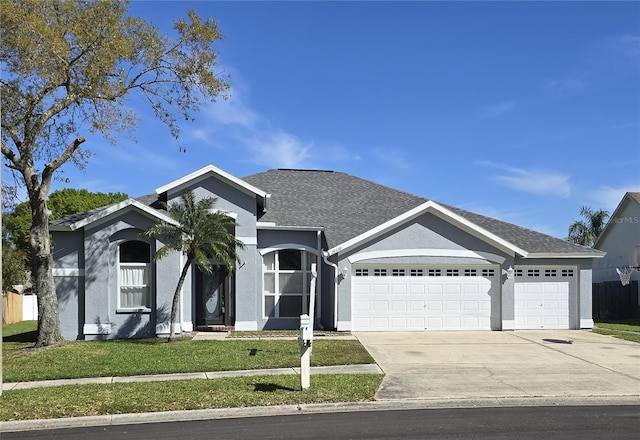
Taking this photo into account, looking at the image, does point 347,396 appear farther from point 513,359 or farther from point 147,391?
point 513,359

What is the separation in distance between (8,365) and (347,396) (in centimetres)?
817

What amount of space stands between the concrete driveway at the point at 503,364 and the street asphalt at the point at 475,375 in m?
0.02

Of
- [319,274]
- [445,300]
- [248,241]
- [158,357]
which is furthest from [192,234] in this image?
[445,300]

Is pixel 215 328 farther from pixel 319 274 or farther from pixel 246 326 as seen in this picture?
pixel 319 274

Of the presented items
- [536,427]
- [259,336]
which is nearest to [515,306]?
[259,336]

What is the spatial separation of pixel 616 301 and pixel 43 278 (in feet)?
82.1

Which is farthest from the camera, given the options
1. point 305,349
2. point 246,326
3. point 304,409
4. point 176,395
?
point 246,326

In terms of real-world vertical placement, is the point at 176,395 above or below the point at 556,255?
below

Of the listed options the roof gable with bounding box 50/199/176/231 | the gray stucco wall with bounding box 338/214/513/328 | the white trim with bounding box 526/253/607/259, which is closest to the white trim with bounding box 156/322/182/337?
the roof gable with bounding box 50/199/176/231

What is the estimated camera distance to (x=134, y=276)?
1761 cm

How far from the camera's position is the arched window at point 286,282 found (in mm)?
19562

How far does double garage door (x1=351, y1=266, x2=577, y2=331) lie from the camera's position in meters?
18.8

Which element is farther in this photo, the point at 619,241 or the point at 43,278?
the point at 619,241

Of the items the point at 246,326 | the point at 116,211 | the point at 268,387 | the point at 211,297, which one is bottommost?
the point at 246,326
